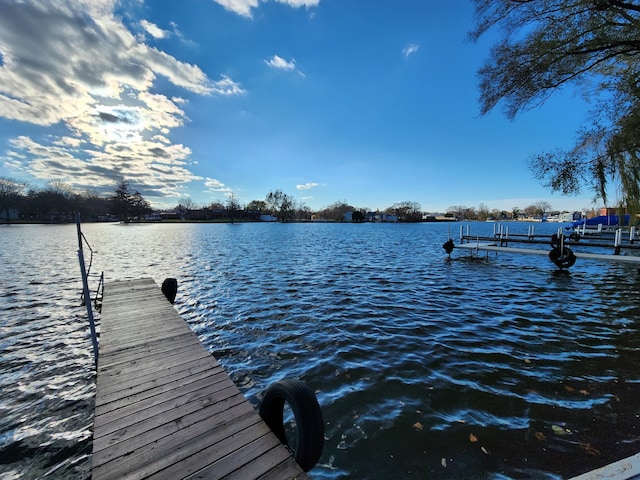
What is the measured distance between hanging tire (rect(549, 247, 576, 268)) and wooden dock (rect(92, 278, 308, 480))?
793 inches

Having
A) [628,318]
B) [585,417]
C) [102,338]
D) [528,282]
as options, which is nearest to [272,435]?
[585,417]

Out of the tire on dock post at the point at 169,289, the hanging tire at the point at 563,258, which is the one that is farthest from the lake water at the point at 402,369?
the hanging tire at the point at 563,258

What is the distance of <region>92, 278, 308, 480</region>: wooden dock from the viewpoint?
251 cm

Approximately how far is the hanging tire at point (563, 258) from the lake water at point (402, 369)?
12.5 ft

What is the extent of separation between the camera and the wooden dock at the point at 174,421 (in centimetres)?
251

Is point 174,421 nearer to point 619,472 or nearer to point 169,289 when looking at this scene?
point 619,472

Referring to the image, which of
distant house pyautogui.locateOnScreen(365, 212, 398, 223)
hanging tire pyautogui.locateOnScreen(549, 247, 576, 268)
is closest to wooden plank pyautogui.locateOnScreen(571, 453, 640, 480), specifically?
hanging tire pyautogui.locateOnScreen(549, 247, 576, 268)

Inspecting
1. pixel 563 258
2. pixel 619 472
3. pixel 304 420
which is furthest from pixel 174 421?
pixel 563 258

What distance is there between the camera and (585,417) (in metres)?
4.08

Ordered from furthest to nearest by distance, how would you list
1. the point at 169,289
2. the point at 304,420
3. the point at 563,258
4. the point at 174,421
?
the point at 563,258
the point at 169,289
the point at 174,421
the point at 304,420

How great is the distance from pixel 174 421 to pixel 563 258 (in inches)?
833

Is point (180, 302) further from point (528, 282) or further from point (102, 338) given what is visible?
point (528, 282)

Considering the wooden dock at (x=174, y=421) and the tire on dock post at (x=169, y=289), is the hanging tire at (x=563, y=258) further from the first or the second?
the tire on dock post at (x=169, y=289)

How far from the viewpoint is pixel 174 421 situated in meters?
3.20
